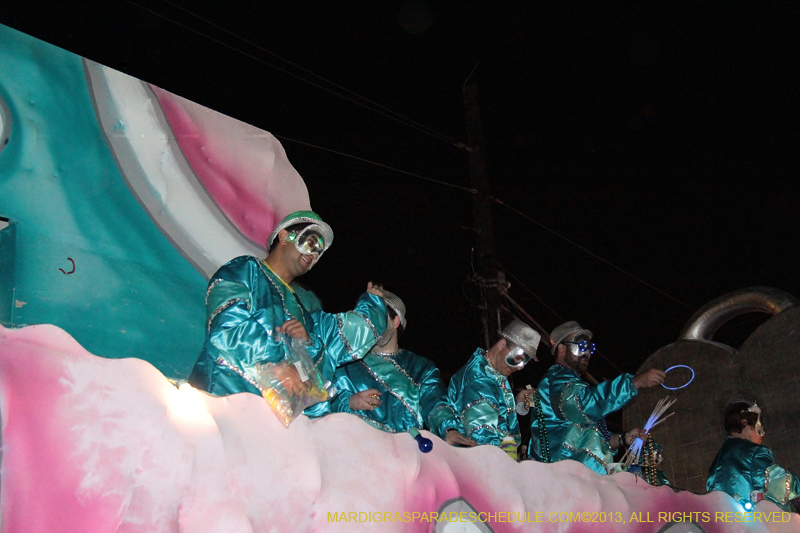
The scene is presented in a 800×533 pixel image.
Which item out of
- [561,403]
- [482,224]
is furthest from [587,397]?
[482,224]

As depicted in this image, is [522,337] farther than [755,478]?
No

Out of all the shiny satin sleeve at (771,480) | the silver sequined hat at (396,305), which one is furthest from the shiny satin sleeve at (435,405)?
the shiny satin sleeve at (771,480)

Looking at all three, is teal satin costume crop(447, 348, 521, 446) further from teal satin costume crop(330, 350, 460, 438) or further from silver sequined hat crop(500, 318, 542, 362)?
silver sequined hat crop(500, 318, 542, 362)

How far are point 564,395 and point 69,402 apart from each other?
3.55 m

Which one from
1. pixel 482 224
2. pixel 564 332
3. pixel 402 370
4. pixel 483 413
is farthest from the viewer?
pixel 482 224

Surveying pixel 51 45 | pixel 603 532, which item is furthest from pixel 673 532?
pixel 51 45

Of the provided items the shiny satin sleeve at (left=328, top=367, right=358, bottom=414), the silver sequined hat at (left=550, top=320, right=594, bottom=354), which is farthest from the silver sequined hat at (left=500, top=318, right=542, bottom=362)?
the shiny satin sleeve at (left=328, top=367, right=358, bottom=414)

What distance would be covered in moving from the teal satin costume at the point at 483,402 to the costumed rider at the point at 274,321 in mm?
983

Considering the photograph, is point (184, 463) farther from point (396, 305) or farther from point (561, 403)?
point (561, 403)

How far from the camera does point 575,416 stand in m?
4.96

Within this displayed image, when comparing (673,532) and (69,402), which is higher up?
(673,532)

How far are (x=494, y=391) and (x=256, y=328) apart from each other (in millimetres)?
1819

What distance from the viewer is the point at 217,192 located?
14.7 ft

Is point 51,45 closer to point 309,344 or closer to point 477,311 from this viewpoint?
point 309,344
